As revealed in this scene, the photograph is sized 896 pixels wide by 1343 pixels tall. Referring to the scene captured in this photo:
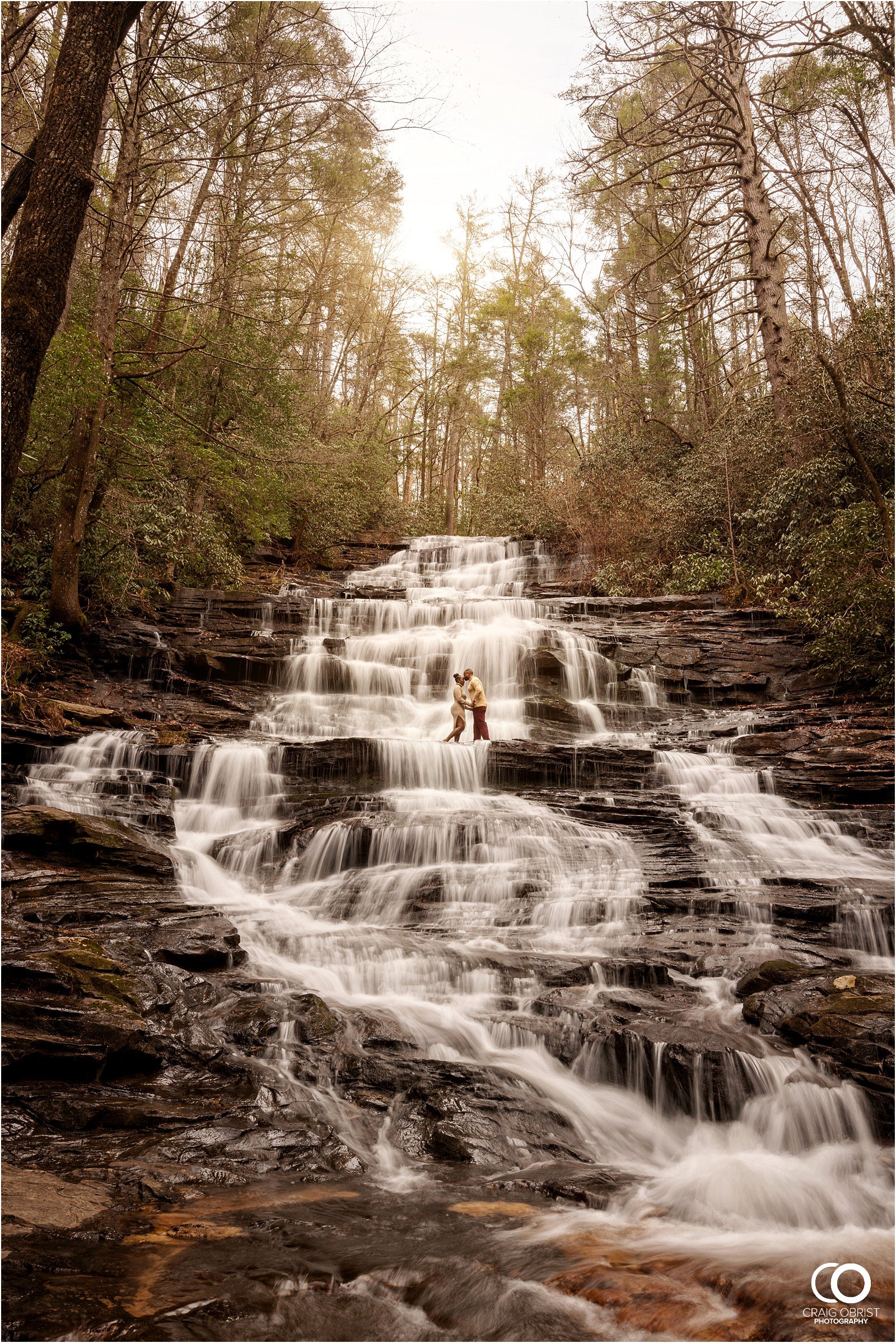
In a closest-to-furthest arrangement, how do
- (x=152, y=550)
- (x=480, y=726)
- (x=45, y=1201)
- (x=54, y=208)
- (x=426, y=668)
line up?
(x=45, y=1201), (x=54, y=208), (x=480, y=726), (x=152, y=550), (x=426, y=668)

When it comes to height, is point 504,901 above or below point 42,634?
below

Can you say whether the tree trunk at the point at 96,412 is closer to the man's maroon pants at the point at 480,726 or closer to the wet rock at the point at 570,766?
the man's maroon pants at the point at 480,726

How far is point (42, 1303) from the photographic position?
7.16 feet

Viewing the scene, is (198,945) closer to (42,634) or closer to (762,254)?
(42,634)

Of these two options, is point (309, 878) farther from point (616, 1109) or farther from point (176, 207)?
point (176, 207)

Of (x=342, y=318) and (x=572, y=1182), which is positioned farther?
(x=342, y=318)

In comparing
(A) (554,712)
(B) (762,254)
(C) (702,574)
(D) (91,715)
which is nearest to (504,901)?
(A) (554,712)

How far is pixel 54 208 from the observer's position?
426 cm

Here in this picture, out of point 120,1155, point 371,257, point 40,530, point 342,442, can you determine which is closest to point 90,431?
point 40,530

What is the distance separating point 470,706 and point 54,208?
28.4 feet

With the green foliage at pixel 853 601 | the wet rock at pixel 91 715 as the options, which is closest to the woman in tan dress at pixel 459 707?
the wet rock at pixel 91 715

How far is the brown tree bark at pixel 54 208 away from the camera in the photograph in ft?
13.6

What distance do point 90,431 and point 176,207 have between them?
25.5 feet

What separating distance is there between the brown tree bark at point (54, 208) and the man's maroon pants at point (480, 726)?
811cm
